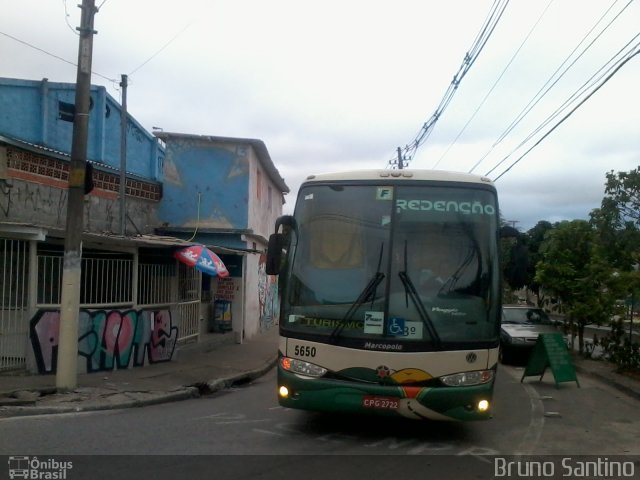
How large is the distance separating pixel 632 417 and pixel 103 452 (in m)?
7.70

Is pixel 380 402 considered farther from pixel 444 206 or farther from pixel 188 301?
pixel 188 301

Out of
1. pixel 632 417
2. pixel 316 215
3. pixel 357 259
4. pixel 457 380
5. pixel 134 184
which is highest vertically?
pixel 134 184

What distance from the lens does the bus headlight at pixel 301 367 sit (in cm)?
731

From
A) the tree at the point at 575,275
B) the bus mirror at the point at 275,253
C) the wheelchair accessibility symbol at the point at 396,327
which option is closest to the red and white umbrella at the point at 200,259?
the bus mirror at the point at 275,253

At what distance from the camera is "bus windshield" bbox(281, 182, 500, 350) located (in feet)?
23.6

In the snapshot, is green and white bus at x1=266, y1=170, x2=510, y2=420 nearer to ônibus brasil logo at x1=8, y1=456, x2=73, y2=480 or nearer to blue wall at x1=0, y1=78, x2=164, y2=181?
ônibus brasil logo at x1=8, y1=456, x2=73, y2=480

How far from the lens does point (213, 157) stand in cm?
1927

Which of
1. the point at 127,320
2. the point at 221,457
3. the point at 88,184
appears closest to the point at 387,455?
the point at 221,457

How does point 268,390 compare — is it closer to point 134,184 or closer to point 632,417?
point 632,417

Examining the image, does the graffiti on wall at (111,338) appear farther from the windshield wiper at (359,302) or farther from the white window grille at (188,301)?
the windshield wiper at (359,302)

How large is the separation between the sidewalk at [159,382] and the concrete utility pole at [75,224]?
450 mm

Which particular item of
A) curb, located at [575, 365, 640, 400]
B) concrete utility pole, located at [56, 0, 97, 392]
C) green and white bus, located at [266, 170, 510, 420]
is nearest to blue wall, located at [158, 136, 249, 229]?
concrete utility pole, located at [56, 0, 97, 392]

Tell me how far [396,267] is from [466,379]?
144 cm

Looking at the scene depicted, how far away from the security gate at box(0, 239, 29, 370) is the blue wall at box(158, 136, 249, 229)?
25.2 ft
